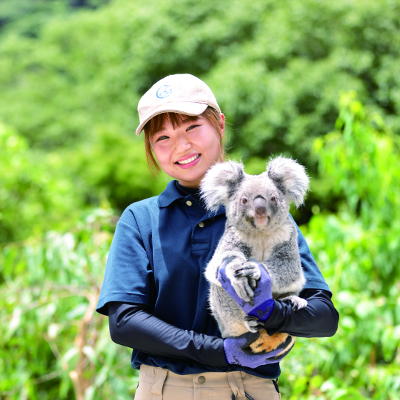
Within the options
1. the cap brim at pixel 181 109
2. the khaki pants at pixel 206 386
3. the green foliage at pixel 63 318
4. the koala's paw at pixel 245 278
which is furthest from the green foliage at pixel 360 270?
the cap brim at pixel 181 109

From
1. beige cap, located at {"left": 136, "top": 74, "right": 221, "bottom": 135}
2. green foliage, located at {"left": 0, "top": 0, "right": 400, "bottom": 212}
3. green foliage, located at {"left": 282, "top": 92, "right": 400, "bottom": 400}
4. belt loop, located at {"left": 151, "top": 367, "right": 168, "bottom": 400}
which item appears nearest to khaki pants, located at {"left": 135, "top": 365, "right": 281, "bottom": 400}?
belt loop, located at {"left": 151, "top": 367, "right": 168, "bottom": 400}

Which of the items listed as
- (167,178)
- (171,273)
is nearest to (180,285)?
(171,273)

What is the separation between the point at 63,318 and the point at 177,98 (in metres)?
1.82

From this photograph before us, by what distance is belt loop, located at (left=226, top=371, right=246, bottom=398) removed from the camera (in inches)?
42.9

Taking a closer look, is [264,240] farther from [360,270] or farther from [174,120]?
[360,270]

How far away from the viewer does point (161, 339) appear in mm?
1017

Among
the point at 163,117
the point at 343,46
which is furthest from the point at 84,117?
the point at 163,117

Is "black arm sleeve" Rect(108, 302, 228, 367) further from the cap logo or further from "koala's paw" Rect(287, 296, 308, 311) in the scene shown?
the cap logo

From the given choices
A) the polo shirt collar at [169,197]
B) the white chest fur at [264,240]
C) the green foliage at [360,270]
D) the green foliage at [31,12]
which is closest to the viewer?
the white chest fur at [264,240]

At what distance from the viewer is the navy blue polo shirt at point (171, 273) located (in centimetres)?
110

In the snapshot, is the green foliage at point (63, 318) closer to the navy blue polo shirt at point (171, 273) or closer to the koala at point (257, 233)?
the navy blue polo shirt at point (171, 273)

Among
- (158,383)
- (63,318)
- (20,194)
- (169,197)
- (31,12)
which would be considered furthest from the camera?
(31,12)

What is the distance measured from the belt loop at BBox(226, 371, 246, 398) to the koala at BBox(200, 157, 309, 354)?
0.42ft

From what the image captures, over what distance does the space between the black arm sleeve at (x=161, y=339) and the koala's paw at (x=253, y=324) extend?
0.09 m
